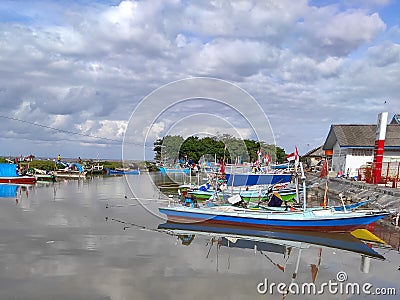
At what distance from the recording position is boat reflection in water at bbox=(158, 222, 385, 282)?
11695 millimetres

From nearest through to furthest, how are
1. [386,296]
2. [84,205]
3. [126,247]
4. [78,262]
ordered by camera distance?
[386,296]
[78,262]
[126,247]
[84,205]

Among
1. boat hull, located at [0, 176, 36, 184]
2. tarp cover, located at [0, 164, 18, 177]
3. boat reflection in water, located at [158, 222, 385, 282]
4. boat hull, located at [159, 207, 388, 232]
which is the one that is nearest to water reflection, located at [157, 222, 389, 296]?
boat reflection in water, located at [158, 222, 385, 282]

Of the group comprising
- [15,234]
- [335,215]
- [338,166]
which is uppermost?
[338,166]

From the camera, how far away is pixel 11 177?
1281 inches

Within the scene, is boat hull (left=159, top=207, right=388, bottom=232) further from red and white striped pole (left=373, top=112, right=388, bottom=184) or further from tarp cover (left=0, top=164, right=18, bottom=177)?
tarp cover (left=0, top=164, right=18, bottom=177)

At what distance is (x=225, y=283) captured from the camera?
8.73 metres

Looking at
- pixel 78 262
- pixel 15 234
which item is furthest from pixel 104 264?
pixel 15 234

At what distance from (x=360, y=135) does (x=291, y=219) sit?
20.0m

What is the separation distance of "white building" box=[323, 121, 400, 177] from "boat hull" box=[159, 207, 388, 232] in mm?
15611

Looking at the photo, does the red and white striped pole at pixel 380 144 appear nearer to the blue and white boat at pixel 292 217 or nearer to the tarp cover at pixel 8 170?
the blue and white boat at pixel 292 217

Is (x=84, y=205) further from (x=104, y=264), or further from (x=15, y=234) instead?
(x=104, y=264)

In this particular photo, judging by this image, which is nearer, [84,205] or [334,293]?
[334,293]

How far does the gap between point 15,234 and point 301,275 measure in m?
9.62

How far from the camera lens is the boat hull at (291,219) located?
13.0 metres
